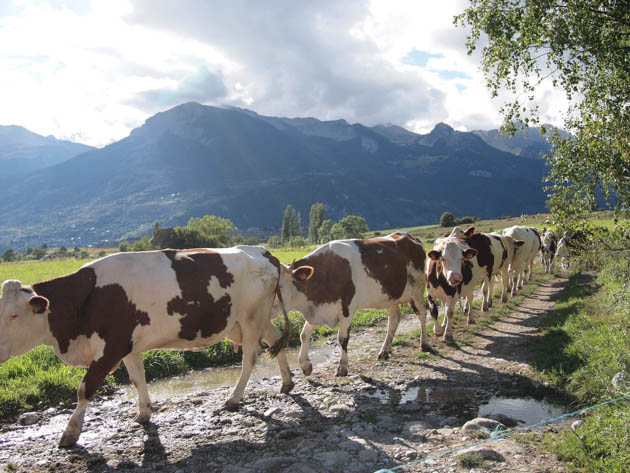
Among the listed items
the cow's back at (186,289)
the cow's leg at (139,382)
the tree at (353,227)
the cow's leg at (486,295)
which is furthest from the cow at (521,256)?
the tree at (353,227)

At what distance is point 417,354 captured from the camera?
12.5 meters

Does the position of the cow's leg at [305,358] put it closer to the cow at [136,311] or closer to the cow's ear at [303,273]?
the cow at [136,311]

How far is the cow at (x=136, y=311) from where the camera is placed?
7285 mm

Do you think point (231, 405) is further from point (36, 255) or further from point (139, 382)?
point (36, 255)

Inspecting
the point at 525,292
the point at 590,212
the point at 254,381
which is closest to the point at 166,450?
the point at 254,381

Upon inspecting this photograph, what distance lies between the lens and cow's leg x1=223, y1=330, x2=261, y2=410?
884cm

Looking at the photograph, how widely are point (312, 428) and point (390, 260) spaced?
18.7 ft

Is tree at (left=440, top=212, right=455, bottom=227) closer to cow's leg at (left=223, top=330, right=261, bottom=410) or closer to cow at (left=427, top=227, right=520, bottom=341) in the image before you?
cow at (left=427, top=227, right=520, bottom=341)

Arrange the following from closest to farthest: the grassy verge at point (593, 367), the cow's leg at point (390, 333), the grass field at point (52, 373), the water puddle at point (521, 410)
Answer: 1. the grassy verge at point (593, 367)
2. the water puddle at point (521, 410)
3. the grass field at point (52, 373)
4. the cow's leg at point (390, 333)

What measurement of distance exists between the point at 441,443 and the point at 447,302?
806 cm

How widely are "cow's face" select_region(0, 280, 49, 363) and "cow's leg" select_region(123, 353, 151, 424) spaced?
1.59m

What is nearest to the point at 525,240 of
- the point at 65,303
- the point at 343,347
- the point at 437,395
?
the point at 343,347

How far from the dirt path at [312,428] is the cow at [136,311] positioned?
2.02 ft

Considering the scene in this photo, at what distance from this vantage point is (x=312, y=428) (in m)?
7.75
